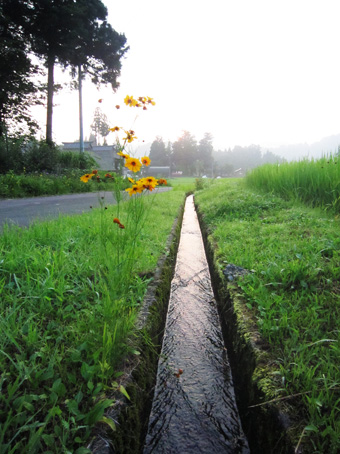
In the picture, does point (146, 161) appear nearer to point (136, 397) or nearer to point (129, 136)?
point (129, 136)

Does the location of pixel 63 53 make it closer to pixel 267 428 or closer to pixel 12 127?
pixel 12 127

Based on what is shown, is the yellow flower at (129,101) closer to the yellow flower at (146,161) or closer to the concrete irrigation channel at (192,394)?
the yellow flower at (146,161)

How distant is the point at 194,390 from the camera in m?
1.79

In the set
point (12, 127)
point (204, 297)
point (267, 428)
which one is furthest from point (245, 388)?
point (12, 127)

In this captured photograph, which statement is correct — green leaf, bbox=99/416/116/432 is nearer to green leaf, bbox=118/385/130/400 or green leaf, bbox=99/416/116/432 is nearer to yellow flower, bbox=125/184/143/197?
green leaf, bbox=118/385/130/400

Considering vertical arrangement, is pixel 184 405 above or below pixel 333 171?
below

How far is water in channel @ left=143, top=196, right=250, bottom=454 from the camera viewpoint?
146 centimetres

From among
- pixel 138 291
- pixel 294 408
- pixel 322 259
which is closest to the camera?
pixel 294 408

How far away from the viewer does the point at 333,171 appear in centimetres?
471

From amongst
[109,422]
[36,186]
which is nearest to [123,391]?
[109,422]

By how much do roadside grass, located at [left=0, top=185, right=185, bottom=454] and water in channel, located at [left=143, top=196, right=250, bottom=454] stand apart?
0.44 metres

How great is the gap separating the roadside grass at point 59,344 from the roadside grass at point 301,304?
2.75 ft

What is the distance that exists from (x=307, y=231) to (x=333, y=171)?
187 centimetres

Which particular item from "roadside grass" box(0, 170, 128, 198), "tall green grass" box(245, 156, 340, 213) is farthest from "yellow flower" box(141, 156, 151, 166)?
"roadside grass" box(0, 170, 128, 198)
